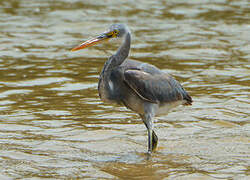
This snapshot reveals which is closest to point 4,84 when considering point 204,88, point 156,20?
point 204,88

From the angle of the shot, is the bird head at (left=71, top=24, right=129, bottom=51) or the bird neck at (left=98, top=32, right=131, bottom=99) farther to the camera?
the bird head at (left=71, top=24, right=129, bottom=51)

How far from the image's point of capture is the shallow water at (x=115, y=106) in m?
7.11

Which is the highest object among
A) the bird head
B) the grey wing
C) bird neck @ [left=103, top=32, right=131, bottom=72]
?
the bird head

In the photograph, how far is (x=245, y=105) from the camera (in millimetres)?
9625

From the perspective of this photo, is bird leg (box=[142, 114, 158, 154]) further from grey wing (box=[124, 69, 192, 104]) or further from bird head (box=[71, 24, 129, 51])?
bird head (box=[71, 24, 129, 51])

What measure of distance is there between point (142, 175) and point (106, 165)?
0.54 meters

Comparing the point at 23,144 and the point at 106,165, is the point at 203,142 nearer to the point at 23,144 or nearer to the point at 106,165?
the point at 106,165

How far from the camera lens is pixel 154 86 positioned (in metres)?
7.39

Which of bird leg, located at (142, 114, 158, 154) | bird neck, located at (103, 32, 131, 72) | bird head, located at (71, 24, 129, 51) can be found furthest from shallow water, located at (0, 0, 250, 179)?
bird head, located at (71, 24, 129, 51)

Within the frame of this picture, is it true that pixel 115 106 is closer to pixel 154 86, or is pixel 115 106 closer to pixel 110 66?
pixel 154 86

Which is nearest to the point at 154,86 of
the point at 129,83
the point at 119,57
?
the point at 129,83

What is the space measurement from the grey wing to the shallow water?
2.36ft

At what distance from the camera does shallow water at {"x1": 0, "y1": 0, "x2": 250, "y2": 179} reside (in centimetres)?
711

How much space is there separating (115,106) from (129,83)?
2.69m
